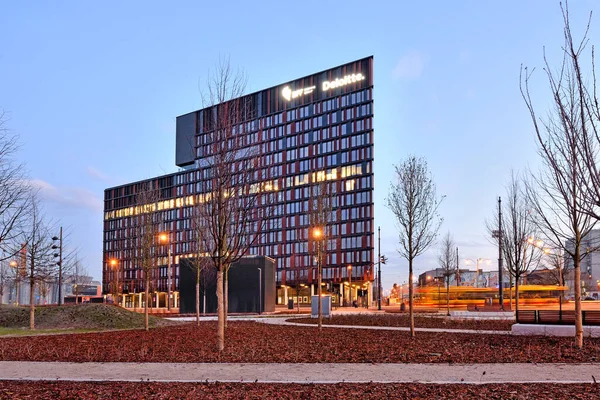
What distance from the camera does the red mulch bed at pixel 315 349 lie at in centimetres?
1379

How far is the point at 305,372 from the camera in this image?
38.1 feet

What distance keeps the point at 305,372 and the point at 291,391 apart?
2.34 meters

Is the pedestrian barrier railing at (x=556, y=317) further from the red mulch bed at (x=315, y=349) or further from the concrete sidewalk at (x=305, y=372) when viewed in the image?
the concrete sidewalk at (x=305, y=372)

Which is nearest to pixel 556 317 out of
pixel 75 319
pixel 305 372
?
A: pixel 305 372

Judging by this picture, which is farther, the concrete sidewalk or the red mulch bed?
the red mulch bed

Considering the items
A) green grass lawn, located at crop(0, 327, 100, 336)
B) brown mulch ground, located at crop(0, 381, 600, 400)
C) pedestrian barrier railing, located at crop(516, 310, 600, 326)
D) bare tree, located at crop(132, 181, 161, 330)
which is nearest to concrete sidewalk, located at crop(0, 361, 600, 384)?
brown mulch ground, located at crop(0, 381, 600, 400)

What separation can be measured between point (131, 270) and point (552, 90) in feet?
456

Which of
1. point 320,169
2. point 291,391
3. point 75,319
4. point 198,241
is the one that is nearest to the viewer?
point 291,391

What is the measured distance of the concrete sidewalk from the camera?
10578mm

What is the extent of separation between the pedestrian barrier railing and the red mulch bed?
157 centimetres

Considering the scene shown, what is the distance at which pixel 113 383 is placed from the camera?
10.3m

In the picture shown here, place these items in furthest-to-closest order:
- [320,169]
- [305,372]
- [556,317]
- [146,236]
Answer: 1. [320,169]
2. [146,236]
3. [556,317]
4. [305,372]

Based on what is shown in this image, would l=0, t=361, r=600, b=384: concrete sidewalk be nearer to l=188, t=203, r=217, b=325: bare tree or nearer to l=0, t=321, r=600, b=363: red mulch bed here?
l=0, t=321, r=600, b=363: red mulch bed

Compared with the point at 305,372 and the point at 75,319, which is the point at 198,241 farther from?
the point at 305,372
